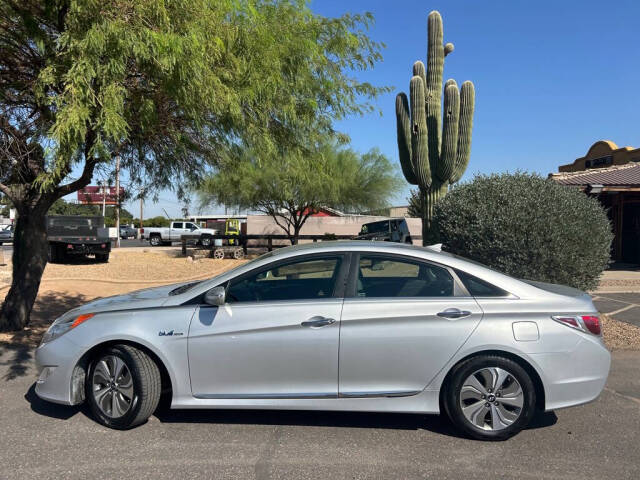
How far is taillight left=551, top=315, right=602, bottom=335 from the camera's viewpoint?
12.6ft

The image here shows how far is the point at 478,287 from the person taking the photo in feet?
13.1

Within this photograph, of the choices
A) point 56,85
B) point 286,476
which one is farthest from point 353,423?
point 56,85

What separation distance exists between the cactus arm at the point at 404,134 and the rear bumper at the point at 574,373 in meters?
11.8

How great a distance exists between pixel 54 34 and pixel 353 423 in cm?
521

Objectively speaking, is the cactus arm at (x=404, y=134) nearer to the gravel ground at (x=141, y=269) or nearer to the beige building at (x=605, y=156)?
the gravel ground at (x=141, y=269)

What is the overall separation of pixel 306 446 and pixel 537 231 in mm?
4810

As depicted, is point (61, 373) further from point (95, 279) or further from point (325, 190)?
point (325, 190)

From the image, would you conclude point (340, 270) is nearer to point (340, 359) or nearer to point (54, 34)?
point (340, 359)

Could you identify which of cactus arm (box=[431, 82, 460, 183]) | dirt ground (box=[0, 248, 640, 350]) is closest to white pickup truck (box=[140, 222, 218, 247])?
dirt ground (box=[0, 248, 640, 350])

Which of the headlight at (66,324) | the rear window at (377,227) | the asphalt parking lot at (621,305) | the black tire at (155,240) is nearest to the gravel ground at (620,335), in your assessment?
the asphalt parking lot at (621,305)

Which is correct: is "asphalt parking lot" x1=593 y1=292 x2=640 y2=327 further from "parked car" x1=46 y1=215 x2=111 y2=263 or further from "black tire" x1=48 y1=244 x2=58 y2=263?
"black tire" x1=48 y1=244 x2=58 y2=263

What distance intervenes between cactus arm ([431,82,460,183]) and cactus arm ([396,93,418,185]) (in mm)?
1114

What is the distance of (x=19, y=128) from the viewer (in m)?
6.38

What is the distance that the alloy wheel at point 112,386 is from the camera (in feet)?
13.1
